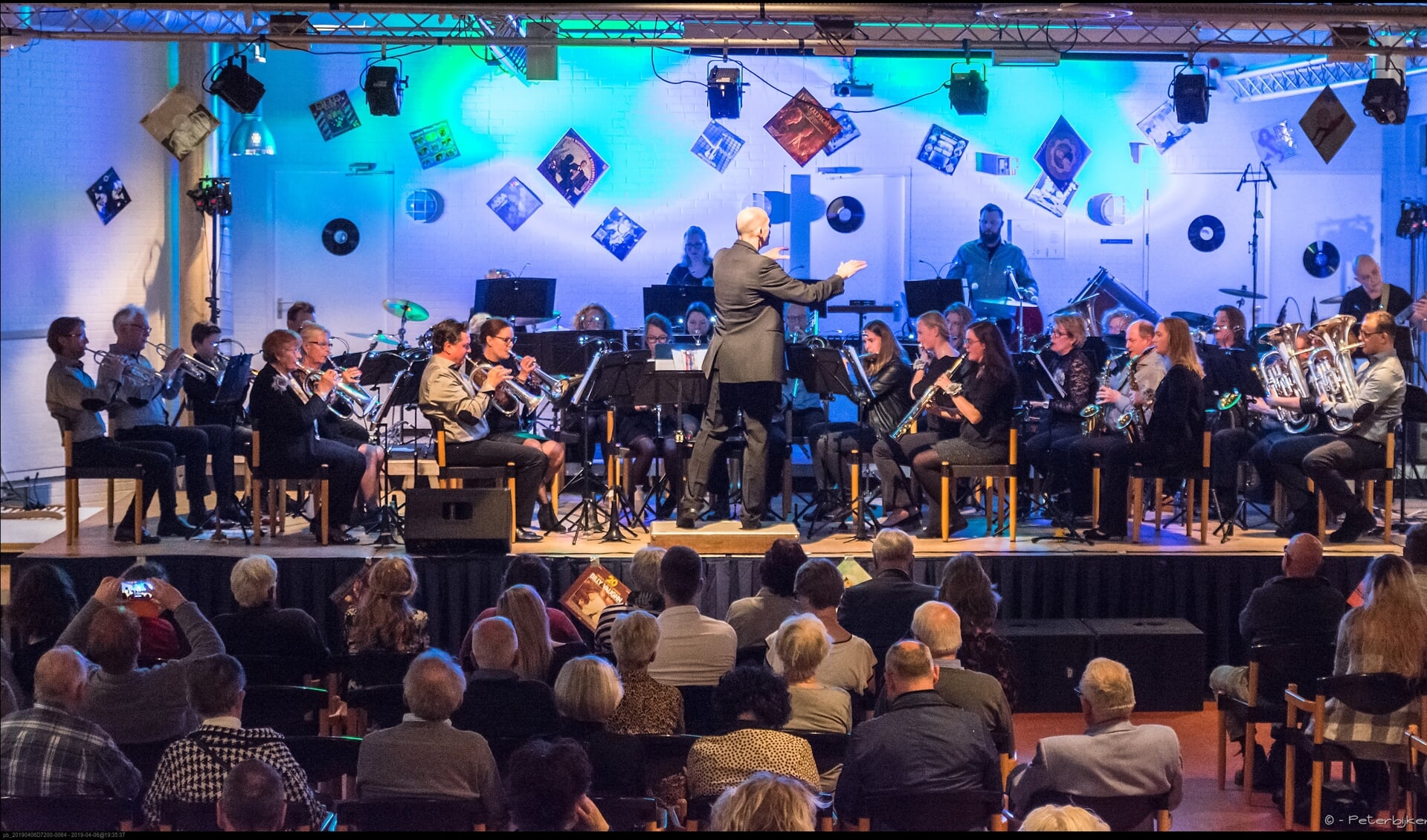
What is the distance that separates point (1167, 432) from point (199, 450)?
6.01m

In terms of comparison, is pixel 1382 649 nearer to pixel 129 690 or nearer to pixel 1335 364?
pixel 1335 364

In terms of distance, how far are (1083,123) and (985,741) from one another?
10008mm

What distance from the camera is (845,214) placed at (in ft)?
43.6

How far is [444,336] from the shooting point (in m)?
8.53

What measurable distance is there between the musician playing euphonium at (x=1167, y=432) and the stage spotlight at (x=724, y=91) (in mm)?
3788

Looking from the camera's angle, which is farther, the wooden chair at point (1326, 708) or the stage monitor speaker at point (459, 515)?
the stage monitor speaker at point (459, 515)

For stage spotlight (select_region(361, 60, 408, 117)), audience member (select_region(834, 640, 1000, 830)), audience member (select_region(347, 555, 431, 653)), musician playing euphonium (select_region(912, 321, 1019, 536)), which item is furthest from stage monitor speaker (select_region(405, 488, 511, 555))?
audience member (select_region(834, 640, 1000, 830))

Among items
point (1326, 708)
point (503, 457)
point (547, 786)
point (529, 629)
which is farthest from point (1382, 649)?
point (503, 457)

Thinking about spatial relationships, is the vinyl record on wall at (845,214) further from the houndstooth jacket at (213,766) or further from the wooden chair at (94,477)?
the houndstooth jacket at (213,766)

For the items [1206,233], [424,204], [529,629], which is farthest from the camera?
[1206,233]

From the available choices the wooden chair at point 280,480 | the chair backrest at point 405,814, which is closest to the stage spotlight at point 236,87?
the wooden chair at point 280,480

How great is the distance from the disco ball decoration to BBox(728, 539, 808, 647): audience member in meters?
7.59

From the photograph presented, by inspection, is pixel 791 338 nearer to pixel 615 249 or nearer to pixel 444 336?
pixel 444 336

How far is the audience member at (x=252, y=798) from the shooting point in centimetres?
378
